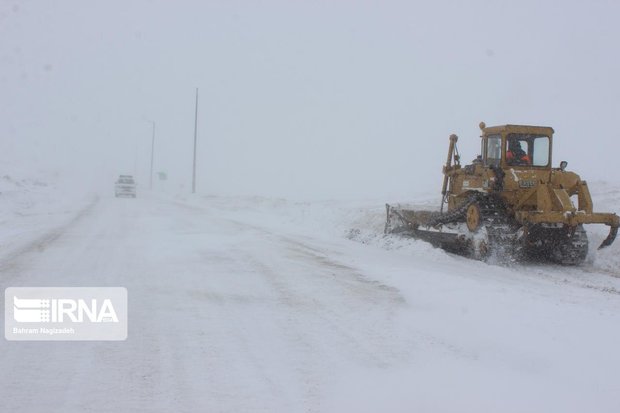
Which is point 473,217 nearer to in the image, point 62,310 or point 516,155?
point 516,155

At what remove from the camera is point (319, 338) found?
222 inches

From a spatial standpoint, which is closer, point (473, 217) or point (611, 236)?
point (611, 236)

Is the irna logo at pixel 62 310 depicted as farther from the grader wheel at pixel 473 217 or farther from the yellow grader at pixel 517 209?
the grader wheel at pixel 473 217

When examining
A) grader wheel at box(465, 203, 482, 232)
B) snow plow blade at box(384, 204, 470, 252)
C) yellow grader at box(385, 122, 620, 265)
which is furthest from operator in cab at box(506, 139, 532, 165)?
snow plow blade at box(384, 204, 470, 252)

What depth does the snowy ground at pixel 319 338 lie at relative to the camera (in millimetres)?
4348

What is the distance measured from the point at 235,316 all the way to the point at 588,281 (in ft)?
22.2

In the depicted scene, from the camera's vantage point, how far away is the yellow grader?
11.8 meters

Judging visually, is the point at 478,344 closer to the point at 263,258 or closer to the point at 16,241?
the point at 263,258

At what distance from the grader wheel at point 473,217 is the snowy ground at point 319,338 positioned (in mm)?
1739

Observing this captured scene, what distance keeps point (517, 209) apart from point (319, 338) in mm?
8516

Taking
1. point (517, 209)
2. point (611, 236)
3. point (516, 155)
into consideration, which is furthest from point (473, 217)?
point (611, 236)

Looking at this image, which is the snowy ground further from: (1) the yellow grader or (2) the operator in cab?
(2) the operator in cab

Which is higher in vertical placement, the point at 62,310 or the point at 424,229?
the point at 424,229

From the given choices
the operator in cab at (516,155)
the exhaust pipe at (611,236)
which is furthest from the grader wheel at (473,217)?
the exhaust pipe at (611,236)
